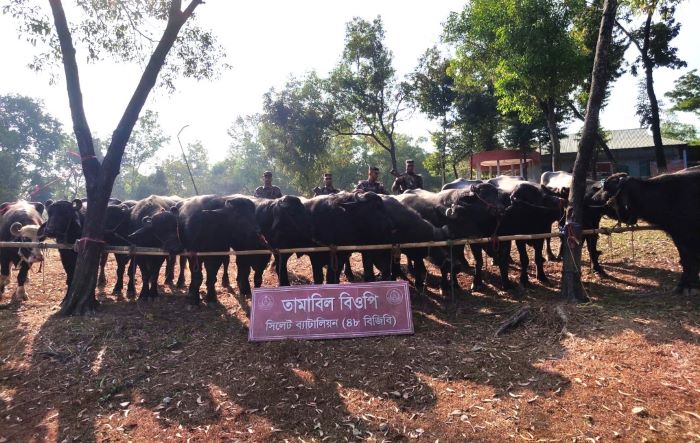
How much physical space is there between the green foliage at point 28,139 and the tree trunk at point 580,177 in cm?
4828

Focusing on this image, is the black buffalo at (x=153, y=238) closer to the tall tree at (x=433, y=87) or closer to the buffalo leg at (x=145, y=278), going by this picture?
the buffalo leg at (x=145, y=278)

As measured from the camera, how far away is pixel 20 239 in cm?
962

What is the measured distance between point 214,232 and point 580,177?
654 cm

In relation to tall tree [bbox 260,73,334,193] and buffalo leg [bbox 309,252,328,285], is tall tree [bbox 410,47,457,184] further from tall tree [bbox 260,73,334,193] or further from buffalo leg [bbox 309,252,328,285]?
buffalo leg [bbox 309,252,328,285]

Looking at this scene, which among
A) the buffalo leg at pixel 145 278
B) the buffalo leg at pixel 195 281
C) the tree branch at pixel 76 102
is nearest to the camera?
the tree branch at pixel 76 102

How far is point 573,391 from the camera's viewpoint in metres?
4.83

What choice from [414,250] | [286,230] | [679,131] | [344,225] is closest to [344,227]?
[344,225]

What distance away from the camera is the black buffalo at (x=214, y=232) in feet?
28.5

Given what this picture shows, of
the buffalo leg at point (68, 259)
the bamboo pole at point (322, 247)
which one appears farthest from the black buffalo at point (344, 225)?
the buffalo leg at point (68, 259)

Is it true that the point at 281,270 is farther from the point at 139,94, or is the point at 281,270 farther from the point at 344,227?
the point at 139,94

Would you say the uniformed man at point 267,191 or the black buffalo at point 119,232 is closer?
the black buffalo at point 119,232

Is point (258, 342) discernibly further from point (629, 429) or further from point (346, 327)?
point (629, 429)

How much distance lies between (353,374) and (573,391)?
2454 mm

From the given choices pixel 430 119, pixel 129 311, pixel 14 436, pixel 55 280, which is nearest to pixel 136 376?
pixel 14 436
